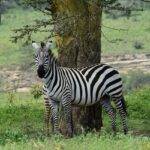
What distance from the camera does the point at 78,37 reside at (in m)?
13.4

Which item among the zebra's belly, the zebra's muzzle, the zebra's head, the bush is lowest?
the bush

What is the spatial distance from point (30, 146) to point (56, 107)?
15.3ft

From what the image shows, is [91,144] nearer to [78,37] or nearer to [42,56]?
[42,56]

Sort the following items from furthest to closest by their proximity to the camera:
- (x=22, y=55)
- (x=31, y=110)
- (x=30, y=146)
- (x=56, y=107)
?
1. (x=22, y=55)
2. (x=31, y=110)
3. (x=56, y=107)
4. (x=30, y=146)

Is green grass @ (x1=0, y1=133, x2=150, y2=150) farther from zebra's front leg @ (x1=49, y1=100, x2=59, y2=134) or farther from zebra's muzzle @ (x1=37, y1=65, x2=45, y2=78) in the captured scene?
zebra's front leg @ (x1=49, y1=100, x2=59, y2=134)

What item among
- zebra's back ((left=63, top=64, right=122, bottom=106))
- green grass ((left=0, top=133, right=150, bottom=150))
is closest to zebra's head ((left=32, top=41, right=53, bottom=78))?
zebra's back ((left=63, top=64, right=122, bottom=106))

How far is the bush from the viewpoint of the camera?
18.1m

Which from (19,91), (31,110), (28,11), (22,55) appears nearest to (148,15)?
(28,11)

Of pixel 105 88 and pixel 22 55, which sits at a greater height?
pixel 105 88

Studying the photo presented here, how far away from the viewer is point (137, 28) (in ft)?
221

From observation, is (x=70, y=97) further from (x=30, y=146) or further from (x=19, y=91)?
(x=19, y=91)

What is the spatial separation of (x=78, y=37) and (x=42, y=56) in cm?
175

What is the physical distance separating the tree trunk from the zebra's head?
4.56 feet

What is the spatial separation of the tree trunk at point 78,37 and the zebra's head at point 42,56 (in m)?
1.39
